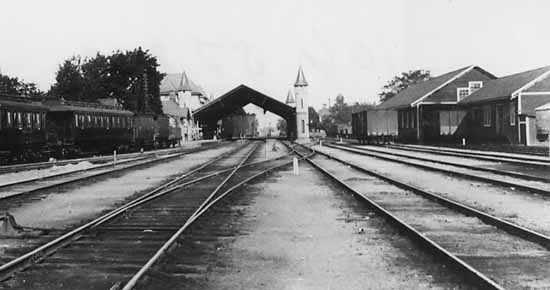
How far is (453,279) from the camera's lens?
5777 millimetres

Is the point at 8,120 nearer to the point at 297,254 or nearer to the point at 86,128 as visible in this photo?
the point at 86,128

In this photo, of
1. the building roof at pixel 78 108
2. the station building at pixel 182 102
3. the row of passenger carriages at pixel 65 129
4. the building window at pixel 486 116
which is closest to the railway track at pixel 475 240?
the row of passenger carriages at pixel 65 129

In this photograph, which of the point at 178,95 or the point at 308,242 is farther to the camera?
the point at 178,95

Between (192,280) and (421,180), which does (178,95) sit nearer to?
(421,180)

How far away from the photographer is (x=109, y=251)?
7.49 meters

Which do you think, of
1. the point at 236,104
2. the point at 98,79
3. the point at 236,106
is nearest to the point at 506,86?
the point at 236,104

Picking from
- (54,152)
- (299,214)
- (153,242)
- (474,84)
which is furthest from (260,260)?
(474,84)

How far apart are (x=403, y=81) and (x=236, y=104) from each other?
106 ft

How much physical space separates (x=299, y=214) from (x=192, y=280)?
16.8 ft

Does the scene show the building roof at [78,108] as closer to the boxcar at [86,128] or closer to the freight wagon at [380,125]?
the boxcar at [86,128]

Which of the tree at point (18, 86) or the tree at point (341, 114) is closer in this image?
the tree at point (18, 86)

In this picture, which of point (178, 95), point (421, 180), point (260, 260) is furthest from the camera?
point (178, 95)

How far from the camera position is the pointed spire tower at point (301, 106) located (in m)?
81.2

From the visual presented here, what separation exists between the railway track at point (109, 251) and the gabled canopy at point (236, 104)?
63779 millimetres
